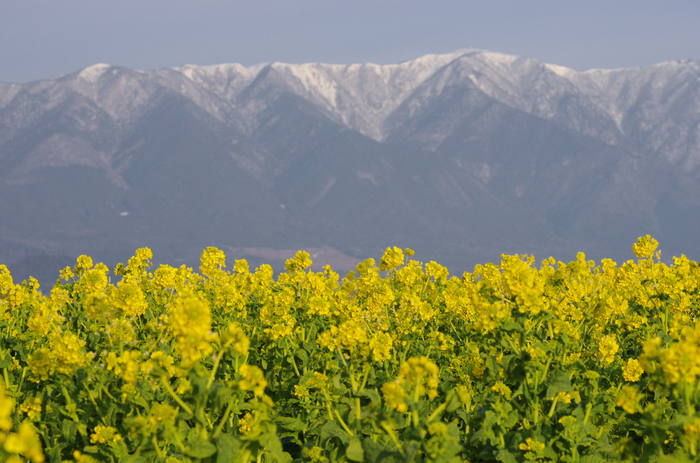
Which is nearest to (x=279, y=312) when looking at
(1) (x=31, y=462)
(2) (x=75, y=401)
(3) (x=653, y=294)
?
(2) (x=75, y=401)

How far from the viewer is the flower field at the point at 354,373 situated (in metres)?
4.13

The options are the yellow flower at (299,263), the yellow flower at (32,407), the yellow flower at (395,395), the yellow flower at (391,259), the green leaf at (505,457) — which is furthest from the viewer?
the yellow flower at (391,259)

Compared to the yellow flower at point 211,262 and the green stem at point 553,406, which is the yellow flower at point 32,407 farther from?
the green stem at point 553,406

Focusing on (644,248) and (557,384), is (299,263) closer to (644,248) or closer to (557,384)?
(557,384)

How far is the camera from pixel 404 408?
400 cm

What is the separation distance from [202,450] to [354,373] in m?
2.89

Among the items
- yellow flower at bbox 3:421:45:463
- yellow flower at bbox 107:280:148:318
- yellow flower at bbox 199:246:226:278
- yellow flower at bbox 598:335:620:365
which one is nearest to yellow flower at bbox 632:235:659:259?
yellow flower at bbox 598:335:620:365

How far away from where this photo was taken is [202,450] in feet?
13.0

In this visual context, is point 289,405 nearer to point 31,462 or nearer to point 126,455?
point 126,455

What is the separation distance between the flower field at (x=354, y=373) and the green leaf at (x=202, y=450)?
1 centimetres

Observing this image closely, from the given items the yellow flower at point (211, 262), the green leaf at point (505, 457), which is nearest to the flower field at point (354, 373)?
the green leaf at point (505, 457)

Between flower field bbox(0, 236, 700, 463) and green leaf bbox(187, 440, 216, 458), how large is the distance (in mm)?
14

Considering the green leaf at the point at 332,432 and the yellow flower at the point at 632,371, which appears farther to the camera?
the yellow flower at the point at 632,371

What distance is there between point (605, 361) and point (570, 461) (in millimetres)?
2146
